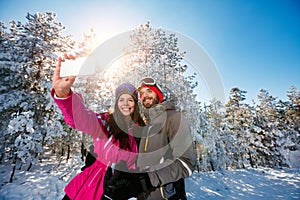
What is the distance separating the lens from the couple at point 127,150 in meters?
1.93

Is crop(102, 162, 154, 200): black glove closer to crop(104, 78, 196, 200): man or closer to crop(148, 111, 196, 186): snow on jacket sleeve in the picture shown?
crop(104, 78, 196, 200): man

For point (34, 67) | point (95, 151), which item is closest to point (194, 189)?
point (95, 151)

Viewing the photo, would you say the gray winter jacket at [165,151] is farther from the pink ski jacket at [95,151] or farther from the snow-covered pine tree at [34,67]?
the snow-covered pine tree at [34,67]

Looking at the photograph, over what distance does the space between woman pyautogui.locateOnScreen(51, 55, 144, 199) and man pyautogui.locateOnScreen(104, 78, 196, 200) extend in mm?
194

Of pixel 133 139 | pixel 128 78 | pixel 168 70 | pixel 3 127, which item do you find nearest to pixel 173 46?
pixel 168 70

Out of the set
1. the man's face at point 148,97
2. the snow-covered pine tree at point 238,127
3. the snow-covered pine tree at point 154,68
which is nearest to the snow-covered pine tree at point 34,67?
the snow-covered pine tree at point 154,68

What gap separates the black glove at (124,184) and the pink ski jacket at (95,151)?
0.17 m

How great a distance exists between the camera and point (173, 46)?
1202 cm

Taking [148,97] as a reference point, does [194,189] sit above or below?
below

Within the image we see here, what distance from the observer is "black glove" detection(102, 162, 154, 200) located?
1888 millimetres

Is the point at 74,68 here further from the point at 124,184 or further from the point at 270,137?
the point at 270,137

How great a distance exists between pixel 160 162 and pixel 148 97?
53.5 inches

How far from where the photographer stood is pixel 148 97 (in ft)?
10.6

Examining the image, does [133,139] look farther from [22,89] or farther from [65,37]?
[65,37]
